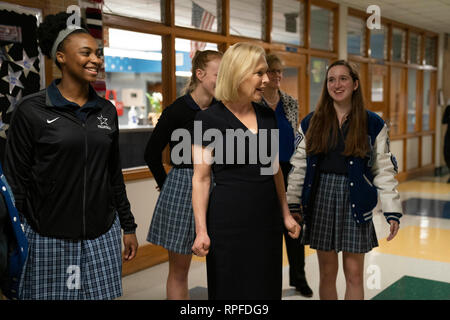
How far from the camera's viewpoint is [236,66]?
6.12 feet

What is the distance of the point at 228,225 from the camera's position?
74.3 inches

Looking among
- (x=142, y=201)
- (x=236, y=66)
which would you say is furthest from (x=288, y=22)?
(x=236, y=66)

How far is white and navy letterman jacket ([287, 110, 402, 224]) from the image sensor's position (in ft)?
8.04

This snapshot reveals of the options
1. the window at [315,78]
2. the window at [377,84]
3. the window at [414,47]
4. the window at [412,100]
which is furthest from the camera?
the window at [412,100]

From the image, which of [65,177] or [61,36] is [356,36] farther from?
[65,177]

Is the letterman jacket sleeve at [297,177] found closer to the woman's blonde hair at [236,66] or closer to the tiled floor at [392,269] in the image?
the woman's blonde hair at [236,66]

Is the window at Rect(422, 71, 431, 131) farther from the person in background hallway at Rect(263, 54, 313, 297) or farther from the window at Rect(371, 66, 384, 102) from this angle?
the person in background hallway at Rect(263, 54, 313, 297)

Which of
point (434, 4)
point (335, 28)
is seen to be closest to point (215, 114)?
point (335, 28)

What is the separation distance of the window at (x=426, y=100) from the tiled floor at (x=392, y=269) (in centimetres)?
488

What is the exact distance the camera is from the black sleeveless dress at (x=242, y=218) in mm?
1878

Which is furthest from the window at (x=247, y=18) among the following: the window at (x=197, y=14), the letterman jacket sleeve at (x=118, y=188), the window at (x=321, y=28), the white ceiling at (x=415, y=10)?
the letterman jacket sleeve at (x=118, y=188)

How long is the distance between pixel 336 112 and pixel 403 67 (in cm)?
749

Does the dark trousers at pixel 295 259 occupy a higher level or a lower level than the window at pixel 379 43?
lower
